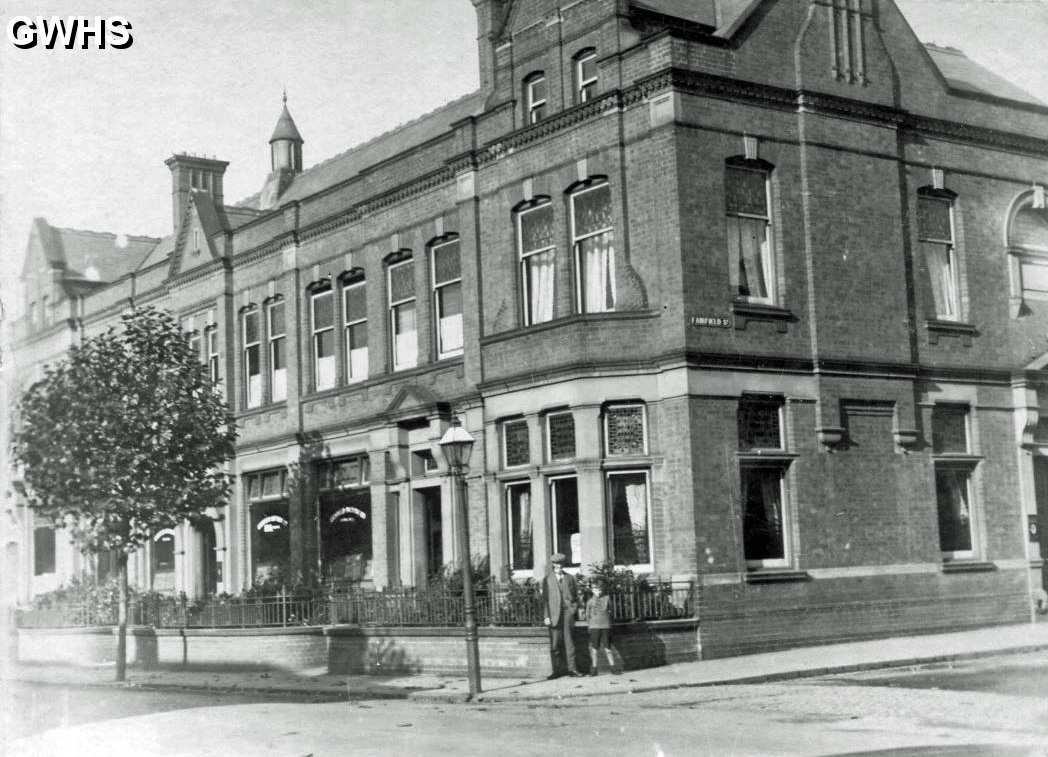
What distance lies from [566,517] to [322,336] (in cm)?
1075

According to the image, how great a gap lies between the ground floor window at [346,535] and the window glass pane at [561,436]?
760cm

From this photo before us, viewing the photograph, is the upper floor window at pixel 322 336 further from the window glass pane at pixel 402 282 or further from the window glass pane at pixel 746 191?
the window glass pane at pixel 746 191

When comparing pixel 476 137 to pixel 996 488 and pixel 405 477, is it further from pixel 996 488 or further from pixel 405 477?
pixel 996 488

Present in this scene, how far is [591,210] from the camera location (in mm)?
23922

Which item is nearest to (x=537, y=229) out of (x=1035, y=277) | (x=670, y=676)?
(x=670, y=676)

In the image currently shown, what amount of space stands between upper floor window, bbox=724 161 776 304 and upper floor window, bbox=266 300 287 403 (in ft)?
44.9

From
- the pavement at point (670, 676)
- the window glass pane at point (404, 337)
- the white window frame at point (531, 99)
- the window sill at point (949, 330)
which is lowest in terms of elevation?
the pavement at point (670, 676)

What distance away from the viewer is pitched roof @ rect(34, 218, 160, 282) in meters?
43.7

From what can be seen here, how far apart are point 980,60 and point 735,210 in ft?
34.1

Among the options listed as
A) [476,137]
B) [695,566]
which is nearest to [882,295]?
[695,566]

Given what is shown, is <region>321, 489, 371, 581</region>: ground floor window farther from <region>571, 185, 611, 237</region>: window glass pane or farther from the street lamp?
the street lamp

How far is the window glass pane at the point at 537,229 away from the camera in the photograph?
24688 millimetres

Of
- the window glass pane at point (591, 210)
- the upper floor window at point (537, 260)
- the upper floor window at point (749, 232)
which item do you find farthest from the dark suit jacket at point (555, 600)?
the window glass pane at point (591, 210)

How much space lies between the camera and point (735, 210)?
23.2 metres
